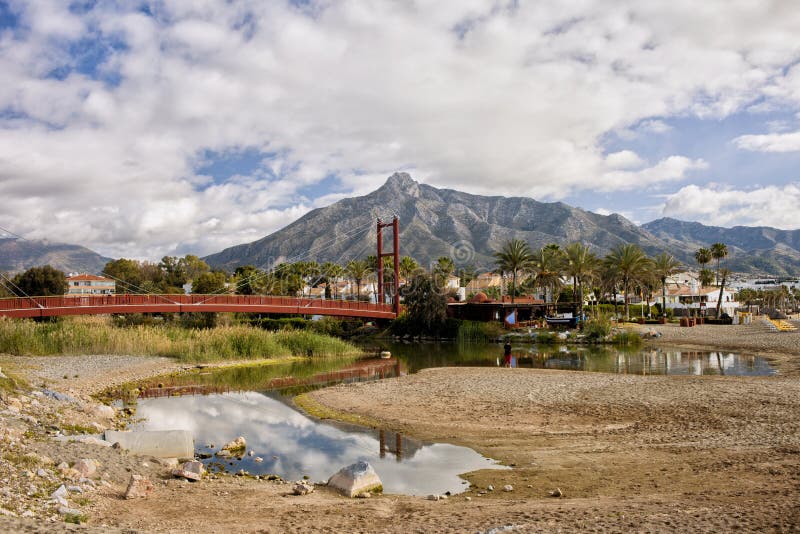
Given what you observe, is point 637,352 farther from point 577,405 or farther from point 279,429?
point 279,429

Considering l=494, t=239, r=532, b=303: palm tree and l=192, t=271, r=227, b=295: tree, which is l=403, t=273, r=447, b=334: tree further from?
l=192, t=271, r=227, b=295: tree

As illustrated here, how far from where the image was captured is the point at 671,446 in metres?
12.9

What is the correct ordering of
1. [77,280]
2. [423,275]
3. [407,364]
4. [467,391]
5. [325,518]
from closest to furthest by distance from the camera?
[325,518] → [467,391] → [407,364] → [423,275] → [77,280]

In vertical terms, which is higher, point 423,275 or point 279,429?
point 423,275

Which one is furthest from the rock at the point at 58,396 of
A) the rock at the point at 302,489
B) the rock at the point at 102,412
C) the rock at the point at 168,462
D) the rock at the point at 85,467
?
the rock at the point at 302,489

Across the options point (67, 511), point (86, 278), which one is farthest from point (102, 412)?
point (86, 278)

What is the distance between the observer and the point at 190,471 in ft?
35.7

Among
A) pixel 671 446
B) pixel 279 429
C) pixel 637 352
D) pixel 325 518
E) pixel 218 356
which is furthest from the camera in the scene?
Result: pixel 637 352

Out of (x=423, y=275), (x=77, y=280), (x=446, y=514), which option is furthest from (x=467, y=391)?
(x=77, y=280)

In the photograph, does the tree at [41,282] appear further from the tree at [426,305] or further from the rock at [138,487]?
the rock at [138,487]

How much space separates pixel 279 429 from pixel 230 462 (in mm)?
3965

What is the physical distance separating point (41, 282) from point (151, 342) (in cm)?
4228

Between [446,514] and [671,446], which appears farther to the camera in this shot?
[671,446]

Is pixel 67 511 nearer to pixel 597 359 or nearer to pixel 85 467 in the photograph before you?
pixel 85 467
